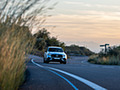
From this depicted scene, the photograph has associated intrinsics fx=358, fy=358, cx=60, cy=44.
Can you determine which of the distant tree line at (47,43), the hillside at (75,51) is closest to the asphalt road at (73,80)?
the distant tree line at (47,43)

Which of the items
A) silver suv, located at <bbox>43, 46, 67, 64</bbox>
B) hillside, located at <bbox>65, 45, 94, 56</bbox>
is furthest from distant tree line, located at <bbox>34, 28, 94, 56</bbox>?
silver suv, located at <bbox>43, 46, 67, 64</bbox>

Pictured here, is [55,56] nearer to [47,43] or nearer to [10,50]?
[10,50]

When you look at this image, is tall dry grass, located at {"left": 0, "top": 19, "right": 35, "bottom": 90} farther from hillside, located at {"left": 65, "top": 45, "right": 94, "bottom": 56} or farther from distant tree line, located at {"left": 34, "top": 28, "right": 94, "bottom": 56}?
hillside, located at {"left": 65, "top": 45, "right": 94, "bottom": 56}

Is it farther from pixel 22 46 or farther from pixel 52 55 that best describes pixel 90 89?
pixel 52 55

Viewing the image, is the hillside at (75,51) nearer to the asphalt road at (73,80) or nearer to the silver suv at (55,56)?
the silver suv at (55,56)

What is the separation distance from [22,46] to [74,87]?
2651 millimetres

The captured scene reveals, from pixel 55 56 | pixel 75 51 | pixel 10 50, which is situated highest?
pixel 75 51

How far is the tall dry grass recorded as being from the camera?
756cm

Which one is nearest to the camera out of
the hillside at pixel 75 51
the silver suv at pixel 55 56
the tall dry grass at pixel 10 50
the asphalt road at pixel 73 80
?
the tall dry grass at pixel 10 50

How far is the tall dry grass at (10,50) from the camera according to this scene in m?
7.56

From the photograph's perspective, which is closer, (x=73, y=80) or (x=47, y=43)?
(x=73, y=80)

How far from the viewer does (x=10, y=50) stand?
785 cm

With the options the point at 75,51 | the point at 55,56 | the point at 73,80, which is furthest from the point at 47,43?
the point at 73,80

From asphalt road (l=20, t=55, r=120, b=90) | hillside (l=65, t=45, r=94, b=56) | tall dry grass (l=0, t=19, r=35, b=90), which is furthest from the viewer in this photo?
hillside (l=65, t=45, r=94, b=56)
